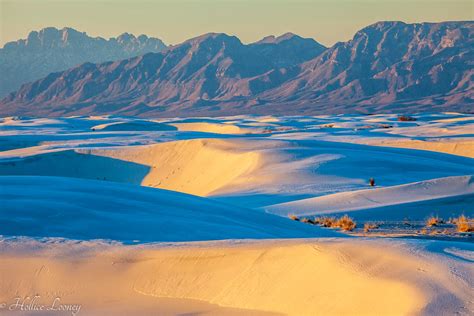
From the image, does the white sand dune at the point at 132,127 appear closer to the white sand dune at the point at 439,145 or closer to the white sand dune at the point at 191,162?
the white sand dune at the point at 439,145

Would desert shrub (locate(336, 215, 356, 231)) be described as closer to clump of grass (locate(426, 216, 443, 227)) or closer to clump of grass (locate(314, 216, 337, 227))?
clump of grass (locate(314, 216, 337, 227))

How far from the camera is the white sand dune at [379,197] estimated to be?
1814 centimetres

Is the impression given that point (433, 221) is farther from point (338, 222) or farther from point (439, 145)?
point (439, 145)

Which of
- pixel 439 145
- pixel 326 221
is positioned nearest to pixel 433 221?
pixel 326 221

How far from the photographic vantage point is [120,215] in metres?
11.3

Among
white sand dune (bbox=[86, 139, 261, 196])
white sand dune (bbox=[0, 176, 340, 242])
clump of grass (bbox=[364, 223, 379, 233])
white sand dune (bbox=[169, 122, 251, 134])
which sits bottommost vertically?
white sand dune (bbox=[169, 122, 251, 134])

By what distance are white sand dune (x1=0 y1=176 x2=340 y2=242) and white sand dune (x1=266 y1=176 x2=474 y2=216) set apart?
4000 millimetres

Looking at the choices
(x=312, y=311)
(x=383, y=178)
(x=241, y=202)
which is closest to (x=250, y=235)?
(x=312, y=311)

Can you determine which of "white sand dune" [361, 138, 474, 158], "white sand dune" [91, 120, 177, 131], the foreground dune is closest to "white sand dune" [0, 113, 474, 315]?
the foreground dune

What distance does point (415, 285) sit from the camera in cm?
596

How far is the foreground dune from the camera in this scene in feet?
19.4

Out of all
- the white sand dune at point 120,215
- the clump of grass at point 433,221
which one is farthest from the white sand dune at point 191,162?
the white sand dune at point 120,215

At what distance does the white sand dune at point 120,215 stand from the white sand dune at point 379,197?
400 cm

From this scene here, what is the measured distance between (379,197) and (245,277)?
12555 mm
